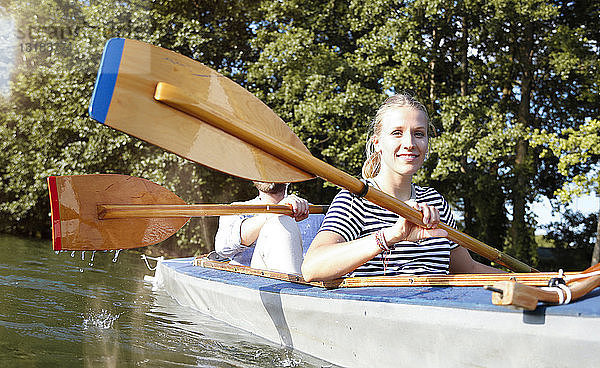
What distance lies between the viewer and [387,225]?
2736mm

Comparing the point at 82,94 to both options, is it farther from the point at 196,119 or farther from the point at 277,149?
the point at 277,149

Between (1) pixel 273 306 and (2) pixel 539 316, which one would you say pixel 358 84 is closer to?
(1) pixel 273 306

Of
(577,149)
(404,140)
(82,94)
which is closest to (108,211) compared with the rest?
(404,140)

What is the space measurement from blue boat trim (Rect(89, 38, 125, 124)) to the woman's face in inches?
51.2

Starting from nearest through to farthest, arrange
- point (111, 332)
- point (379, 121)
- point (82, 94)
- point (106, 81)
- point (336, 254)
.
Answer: point (106, 81), point (336, 254), point (379, 121), point (111, 332), point (82, 94)

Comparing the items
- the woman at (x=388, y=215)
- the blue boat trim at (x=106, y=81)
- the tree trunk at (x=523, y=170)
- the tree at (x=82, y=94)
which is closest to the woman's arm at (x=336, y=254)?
the woman at (x=388, y=215)

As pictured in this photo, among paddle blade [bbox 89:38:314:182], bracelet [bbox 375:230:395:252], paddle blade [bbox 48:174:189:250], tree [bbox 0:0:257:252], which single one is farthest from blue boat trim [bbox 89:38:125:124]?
tree [bbox 0:0:257:252]

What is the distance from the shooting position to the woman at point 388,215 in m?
2.60

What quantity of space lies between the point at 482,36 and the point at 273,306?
945cm

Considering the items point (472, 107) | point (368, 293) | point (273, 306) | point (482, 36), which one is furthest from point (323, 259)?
point (482, 36)

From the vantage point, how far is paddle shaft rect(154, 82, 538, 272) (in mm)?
2438

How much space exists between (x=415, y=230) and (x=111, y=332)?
228 cm

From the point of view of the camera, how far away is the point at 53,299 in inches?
189

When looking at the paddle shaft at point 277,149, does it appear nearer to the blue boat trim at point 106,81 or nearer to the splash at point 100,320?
the blue boat trim at point 106,81
